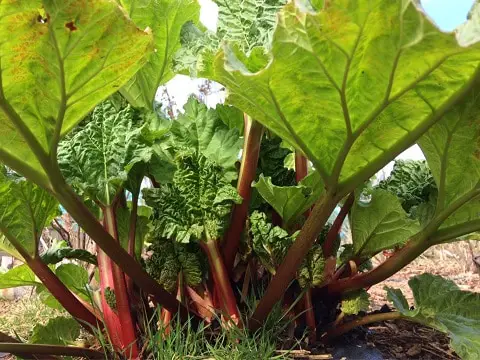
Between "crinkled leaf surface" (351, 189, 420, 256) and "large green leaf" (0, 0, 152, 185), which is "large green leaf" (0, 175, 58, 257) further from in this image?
"crinkled leaf surface" (351, 189, 420, 256)

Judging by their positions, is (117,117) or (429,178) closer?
(117,117)

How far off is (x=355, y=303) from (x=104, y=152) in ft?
2.30

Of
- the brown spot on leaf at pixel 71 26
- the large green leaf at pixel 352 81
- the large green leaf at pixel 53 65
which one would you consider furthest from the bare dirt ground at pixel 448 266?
the brown spot on leaf at pixel 71 26

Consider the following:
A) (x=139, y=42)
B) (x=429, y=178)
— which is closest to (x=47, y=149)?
(x=139, y=42)

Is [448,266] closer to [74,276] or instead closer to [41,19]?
[74,276]

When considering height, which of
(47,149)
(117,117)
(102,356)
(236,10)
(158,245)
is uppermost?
(236,10)

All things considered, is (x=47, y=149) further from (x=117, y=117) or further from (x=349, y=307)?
(x=349, y=307)

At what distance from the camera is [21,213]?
135 cm

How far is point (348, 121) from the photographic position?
970 millimetres

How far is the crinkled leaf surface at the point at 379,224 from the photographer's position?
4.23 ft

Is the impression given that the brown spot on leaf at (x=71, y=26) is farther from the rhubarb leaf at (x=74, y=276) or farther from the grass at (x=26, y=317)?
the grass at (x=26, y=317)

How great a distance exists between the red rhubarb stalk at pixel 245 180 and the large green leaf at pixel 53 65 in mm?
392

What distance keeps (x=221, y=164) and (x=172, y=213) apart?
164 millimetres

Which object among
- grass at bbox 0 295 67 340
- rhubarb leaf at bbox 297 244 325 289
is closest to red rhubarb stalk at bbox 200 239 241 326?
rhubarb leaf at bbox 297 244 325 289
